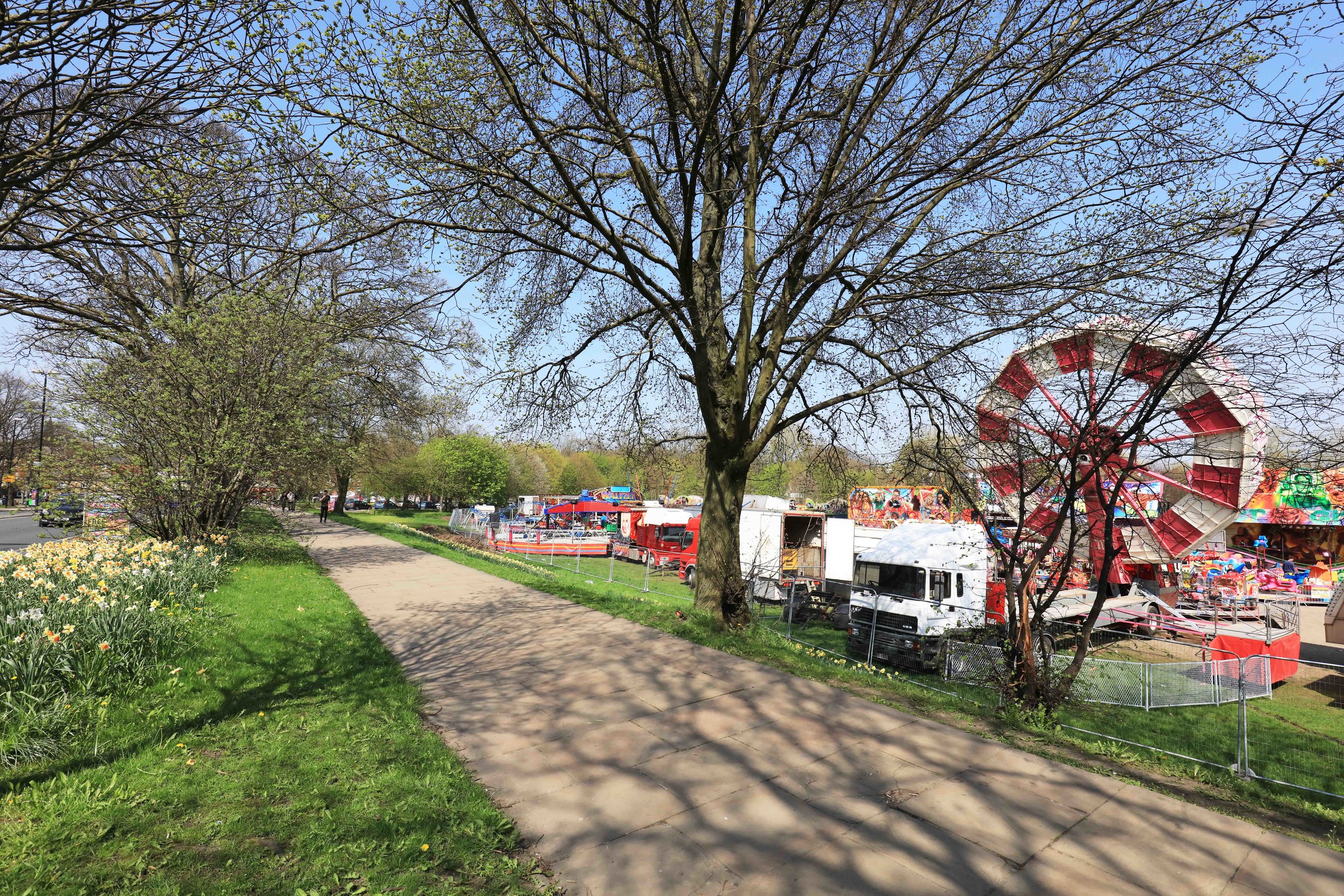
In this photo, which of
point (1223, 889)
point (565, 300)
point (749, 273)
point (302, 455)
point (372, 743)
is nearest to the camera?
point (1223, 889)

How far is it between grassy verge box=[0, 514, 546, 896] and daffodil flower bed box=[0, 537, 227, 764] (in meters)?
0.25

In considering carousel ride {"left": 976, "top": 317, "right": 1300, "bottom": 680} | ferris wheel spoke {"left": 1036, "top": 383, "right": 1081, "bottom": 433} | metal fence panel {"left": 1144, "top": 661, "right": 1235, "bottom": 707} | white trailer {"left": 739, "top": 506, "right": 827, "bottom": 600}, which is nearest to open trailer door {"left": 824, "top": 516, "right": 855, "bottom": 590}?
white trailer {"left": 739, "top": 506, "right": 827, "bottom": 600}

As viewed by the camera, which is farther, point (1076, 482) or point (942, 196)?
point (942, 196)

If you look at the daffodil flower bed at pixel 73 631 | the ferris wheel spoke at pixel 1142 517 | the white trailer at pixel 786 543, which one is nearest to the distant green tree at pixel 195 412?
the daffodil flower bed at pixel 73 631

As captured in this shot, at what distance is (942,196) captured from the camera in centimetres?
834

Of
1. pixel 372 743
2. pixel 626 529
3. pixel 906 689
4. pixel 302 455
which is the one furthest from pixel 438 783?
pixel 626 529

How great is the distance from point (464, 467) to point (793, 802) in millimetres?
56215

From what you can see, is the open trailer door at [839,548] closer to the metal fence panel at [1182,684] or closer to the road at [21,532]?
the metal fence panel at [1182,684]

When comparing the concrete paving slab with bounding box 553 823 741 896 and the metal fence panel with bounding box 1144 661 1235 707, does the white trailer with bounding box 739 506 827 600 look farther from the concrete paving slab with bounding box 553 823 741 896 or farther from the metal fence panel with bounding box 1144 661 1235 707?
the concrete paving slab with bounding box 553 823 741 896

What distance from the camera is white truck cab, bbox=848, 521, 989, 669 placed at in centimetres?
1152

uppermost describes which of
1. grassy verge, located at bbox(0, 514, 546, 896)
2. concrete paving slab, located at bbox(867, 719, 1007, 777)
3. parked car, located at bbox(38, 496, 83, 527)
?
parked car, located at bbox(38, 496, 83, 527)

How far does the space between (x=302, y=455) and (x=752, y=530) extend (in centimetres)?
1387

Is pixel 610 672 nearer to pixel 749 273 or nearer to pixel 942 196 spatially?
pixel 749 273

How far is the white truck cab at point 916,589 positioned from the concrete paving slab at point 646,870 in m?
8.47
